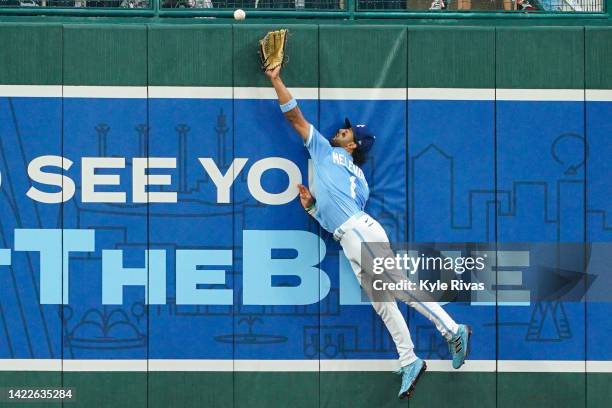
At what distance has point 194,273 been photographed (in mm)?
11398

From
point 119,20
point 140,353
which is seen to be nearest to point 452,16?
point 119,20

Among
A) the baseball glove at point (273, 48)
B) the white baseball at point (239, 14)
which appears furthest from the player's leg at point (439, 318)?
the white baseball at point (239, 14)

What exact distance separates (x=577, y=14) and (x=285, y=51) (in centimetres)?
269

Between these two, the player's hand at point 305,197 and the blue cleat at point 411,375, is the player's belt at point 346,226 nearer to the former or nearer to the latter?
the player's hand at point 305,197

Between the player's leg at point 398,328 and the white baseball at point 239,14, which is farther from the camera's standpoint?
the white baseball at point 239,14

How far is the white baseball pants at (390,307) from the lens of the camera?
1123 centimetres

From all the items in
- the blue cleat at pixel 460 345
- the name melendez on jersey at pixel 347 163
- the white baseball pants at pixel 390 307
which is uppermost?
the name melendez on jersey at pixel 347 163

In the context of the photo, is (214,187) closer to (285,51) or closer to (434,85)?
(285,51)

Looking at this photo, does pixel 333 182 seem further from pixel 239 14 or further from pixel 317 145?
pixel 239 14

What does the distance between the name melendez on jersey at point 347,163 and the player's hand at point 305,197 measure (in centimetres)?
39

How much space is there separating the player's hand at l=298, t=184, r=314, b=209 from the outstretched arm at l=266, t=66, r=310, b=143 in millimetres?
441

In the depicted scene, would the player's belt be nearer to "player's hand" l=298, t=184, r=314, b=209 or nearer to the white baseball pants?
the white baseball pants

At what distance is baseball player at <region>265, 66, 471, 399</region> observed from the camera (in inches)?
441

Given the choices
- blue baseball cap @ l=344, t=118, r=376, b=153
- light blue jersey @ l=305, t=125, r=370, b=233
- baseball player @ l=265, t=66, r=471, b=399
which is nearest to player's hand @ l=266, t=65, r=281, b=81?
baseball player @ l=265, t=66, r=471, b=399
